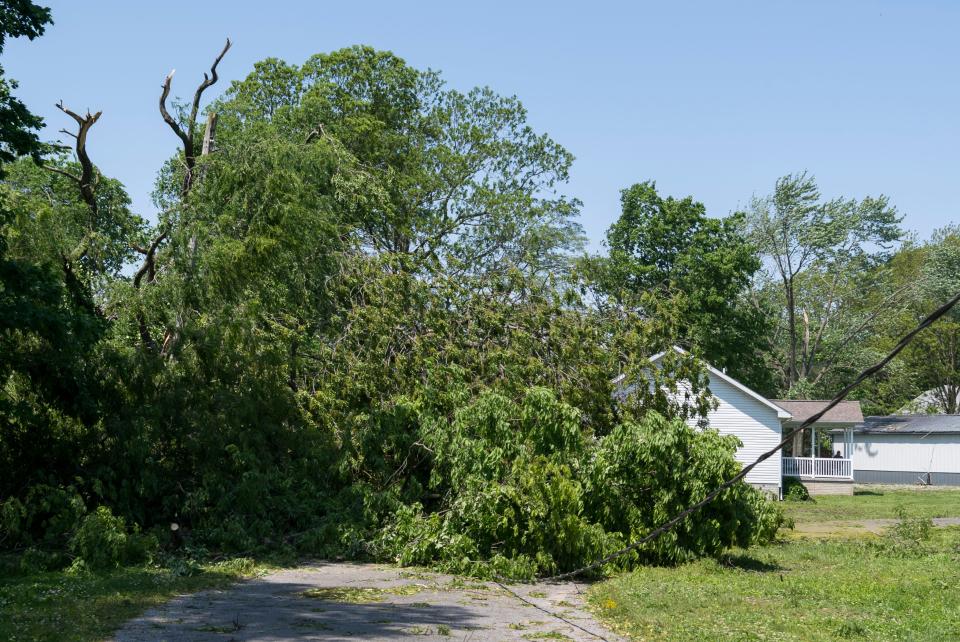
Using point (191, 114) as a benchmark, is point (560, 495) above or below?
below

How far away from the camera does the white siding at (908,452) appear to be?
146ft

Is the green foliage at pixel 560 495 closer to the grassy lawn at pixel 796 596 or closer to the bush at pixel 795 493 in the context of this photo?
the grassy lawn at pixel 796 596

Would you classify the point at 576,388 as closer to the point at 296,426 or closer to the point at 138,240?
the point at 296,426

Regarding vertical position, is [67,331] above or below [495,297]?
below

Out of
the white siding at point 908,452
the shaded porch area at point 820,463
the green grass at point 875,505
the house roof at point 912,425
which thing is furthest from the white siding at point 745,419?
the white siding at point 908,452

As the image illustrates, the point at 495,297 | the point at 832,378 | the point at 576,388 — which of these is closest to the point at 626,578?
the point at 576,388

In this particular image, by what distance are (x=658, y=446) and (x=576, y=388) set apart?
4.54 meters

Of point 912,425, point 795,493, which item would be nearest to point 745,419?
point 795,493

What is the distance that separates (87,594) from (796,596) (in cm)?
766

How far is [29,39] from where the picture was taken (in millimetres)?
12445

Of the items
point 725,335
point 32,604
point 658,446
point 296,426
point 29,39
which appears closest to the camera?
point 32,604

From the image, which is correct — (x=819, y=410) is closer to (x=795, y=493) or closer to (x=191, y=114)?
(x=795, y=493)

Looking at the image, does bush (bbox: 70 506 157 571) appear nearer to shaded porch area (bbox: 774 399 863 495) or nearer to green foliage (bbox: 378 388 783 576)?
green foliage (bbox: 378 388 783 576)

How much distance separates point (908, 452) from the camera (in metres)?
45.5
